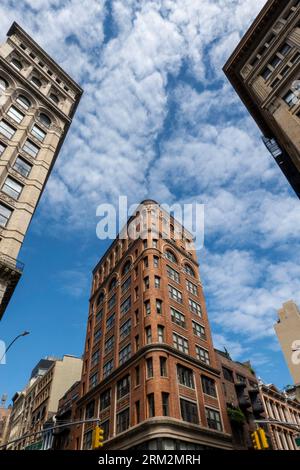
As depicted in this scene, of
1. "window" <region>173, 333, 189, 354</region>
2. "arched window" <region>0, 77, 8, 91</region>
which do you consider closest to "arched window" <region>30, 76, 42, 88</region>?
"arched window" <region>0, 77, 8, 91</region>

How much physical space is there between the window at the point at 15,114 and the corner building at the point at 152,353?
68.0 ft

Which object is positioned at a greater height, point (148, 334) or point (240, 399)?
point (148, 334)

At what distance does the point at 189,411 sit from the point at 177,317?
33.9 feet

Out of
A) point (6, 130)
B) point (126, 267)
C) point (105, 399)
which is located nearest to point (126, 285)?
point (126, 267)

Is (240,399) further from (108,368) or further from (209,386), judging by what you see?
(108,368)

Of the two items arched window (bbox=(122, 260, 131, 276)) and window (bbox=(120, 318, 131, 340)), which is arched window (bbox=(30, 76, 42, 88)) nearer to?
arched window (bbox=(122, 260, 131, 276))

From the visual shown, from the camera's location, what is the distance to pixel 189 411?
105 feet

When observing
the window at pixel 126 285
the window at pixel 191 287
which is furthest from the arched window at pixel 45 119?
the window at pixel 191 287

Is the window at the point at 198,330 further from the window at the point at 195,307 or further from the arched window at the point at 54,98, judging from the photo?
Result: the arched window at the point at 54,98

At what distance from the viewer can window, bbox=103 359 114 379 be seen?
40159mm

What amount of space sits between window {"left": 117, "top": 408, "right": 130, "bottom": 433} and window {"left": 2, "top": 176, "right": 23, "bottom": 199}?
22832 millimetres

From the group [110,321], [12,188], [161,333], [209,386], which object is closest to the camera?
[12,188]
